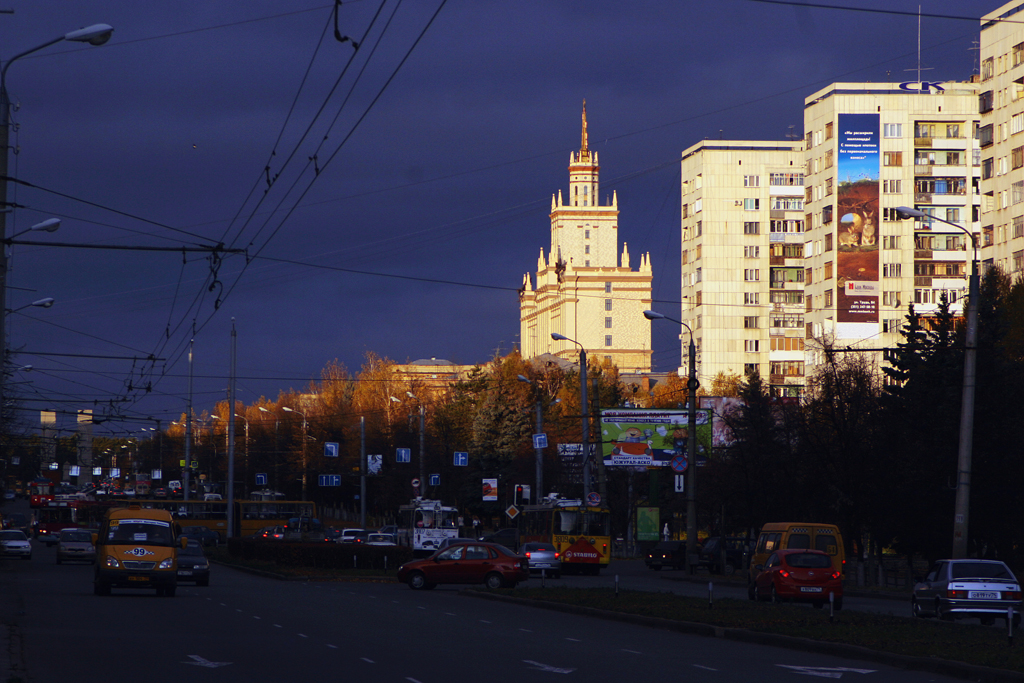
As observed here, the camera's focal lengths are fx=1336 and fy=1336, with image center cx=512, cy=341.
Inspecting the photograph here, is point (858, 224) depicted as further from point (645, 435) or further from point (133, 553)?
point (133, 553)

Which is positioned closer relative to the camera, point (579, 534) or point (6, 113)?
point (6, 113)

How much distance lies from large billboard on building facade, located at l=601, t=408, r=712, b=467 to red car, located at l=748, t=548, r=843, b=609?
29655mm

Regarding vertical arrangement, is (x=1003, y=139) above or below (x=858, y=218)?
above

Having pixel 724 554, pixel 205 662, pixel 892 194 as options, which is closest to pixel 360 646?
pixel 205 662

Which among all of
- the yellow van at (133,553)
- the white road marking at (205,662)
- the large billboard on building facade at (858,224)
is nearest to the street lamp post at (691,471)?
the yellow van at (133,553)

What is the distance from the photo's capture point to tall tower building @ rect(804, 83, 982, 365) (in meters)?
108

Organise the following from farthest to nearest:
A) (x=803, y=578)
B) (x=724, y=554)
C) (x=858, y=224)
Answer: (x=858, y=224), (x=724, y=554), (x=803, y=578)

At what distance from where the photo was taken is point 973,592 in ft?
80.6

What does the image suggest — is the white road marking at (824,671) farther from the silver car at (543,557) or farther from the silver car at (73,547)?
the silver car at (73,547)

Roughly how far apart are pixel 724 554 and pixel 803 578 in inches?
826

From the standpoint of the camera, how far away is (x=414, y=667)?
15.4m

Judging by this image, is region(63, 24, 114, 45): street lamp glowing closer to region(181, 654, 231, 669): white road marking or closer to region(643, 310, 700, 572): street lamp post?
region(181, 654, 231, 669): white road marking

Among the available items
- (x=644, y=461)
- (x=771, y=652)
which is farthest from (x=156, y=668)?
(x=644, y=461)

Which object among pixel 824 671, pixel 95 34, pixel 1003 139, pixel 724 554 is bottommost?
pixel 724 554
